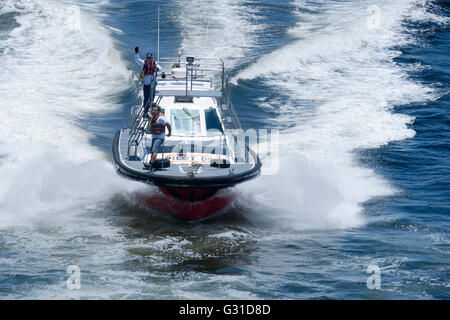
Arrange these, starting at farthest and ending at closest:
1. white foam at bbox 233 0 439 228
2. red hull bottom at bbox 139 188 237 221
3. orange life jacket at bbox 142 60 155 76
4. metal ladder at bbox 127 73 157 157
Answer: orange life jacket at bbox 142 60 155 76
white foam at bbox 233 0 439 228
metal ladder at bbox 127 73 157 157
red hull bottom at bbox 139 188 237 221

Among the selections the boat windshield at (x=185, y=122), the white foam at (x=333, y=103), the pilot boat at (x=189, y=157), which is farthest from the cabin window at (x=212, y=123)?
the white foam at (x=333, y=103)

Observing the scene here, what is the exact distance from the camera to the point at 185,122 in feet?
38.9

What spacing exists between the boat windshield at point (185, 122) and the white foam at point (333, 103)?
1520mm

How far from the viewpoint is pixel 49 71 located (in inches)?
761

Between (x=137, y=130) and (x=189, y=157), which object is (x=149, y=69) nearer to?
(x=137, y=130)

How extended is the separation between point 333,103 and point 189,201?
831 centimetres

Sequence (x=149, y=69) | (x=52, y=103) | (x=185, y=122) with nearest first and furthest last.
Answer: (x=185, y=122) < (x=149, y=69) < (x=52, y=103)

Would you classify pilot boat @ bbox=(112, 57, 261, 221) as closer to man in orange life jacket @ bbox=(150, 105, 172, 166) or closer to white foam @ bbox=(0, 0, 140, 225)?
man in orange life jacket @ bbox=(150, 105, 172, 166)

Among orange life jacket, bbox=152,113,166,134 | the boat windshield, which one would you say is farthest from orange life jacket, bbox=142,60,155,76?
orange life jacket, bbox=152,113,166,134

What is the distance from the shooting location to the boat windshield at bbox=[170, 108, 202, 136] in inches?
461

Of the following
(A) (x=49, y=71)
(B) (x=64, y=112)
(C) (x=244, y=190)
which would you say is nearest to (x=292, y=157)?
(C) (x=244, y=190)

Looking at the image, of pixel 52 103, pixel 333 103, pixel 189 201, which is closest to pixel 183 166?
pixel 189 201

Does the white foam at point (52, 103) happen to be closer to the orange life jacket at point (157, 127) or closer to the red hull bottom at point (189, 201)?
the red hull bottom at point (189, 201)

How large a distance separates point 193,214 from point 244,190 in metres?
1.86
